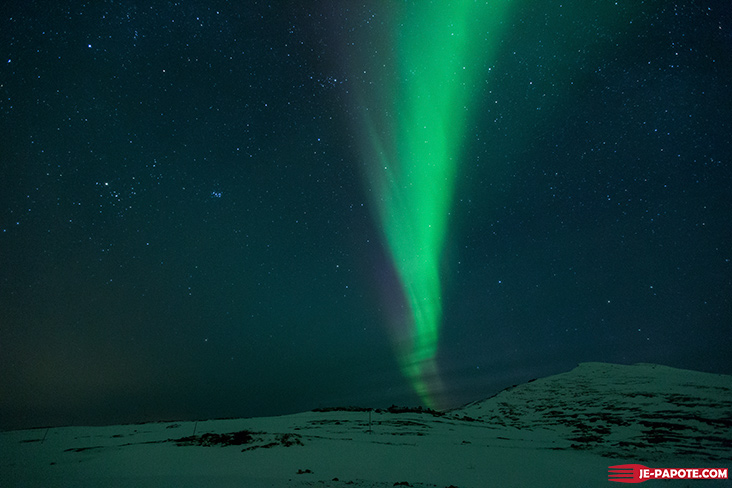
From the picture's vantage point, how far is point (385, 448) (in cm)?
1650

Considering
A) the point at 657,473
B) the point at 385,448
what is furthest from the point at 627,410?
the point at 385,448

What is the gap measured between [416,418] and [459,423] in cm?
298

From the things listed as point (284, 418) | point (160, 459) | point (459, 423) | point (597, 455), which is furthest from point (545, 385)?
point (160, 459)

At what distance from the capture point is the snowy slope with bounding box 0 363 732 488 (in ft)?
38.7

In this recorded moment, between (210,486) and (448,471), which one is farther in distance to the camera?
(448,471)

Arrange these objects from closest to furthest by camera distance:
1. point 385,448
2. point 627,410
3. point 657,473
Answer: point 657,473, point 385,448, point 627,410

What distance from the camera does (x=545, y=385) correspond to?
43750mm

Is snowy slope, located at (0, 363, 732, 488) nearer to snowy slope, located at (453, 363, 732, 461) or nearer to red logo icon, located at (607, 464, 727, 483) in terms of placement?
snowy slope, located at (453, 363, 732, 461)

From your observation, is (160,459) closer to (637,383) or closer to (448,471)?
(448,471)

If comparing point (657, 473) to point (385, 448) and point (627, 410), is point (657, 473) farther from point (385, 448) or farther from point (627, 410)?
point (627, 410)

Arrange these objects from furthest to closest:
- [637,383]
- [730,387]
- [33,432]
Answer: [637,383]
[730,387]
[33,432]

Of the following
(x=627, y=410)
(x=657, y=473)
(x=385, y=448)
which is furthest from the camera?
(x=627, y=410)

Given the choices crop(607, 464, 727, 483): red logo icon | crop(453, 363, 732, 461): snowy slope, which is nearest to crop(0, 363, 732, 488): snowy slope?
crop(453, 363, 732, 461): snowy slope

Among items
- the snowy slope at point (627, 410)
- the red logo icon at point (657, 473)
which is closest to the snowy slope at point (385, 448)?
the snowy slope at point (627, 410)
